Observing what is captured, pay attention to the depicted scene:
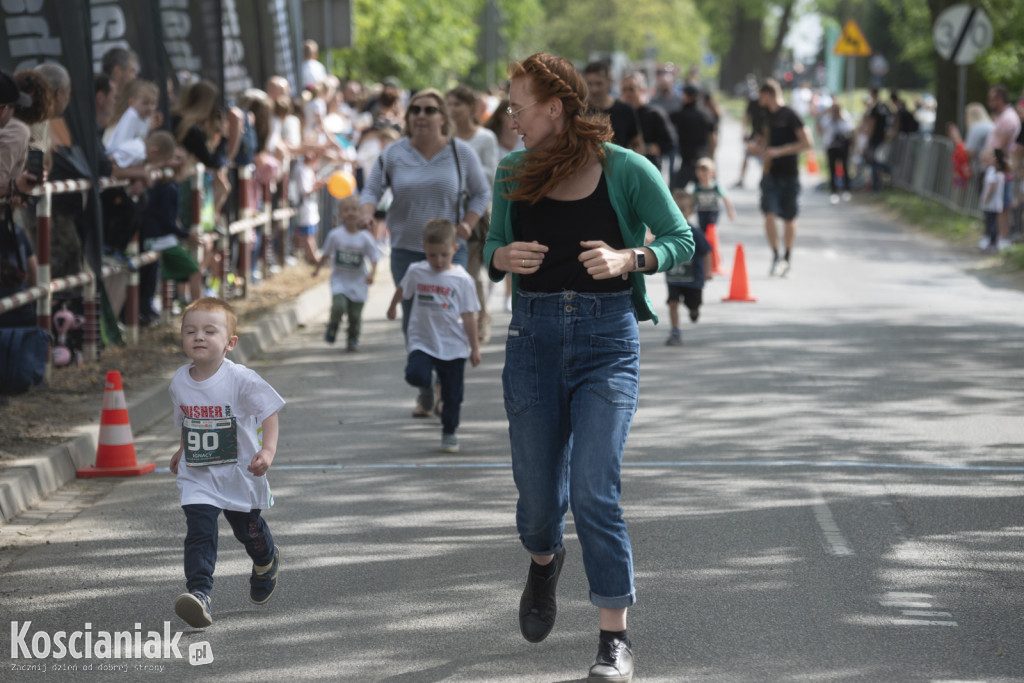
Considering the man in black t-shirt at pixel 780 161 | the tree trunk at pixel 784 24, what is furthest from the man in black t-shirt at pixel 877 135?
the tree trunk at pixel 784 24

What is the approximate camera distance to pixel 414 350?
849cm

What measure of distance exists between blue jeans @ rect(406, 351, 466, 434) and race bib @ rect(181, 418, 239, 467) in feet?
10.3

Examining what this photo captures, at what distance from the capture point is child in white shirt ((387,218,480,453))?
8367 millimetres

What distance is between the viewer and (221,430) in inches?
206

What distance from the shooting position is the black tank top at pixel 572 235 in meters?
4.70

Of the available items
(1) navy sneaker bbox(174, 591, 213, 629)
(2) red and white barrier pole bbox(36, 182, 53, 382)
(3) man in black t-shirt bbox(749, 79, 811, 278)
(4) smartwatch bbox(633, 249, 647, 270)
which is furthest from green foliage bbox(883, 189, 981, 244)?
(1) navy sneaker bbox(174, 591, 213, 629)

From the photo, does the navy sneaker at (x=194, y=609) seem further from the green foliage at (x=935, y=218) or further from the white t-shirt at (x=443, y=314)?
the green foliage at (x=935, y=218)

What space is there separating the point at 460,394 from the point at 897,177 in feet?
80.2

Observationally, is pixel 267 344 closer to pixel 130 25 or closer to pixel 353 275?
pixel 353 275

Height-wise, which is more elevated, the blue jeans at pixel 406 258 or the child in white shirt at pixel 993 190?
the blue jeans at pixel 406 258

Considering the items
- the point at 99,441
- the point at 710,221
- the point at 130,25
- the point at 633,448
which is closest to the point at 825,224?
Answer: the point at 710,221

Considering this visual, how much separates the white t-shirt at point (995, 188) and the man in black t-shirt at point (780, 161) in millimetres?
3534

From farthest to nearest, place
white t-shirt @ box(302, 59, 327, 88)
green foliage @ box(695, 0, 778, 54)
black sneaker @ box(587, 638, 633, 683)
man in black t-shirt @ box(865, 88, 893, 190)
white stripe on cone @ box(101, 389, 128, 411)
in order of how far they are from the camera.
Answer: green foliage @ box(695, 0, 778, 54) < man in black t-shirt @ box(865, 88, 893, 190) < white t-shirt @ box(302, 59, 327, 88) < white stripe on cone @ box(101, 389, 128, 411) < black sneaker @ box(587, 638, 633, 683)

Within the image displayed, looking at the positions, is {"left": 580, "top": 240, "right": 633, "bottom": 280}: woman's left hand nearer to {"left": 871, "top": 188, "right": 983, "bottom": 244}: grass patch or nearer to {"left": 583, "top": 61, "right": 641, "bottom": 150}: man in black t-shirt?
{"left": 583, "top": 61, "right": 641, "bottom": 150}: man in black t-shirt
